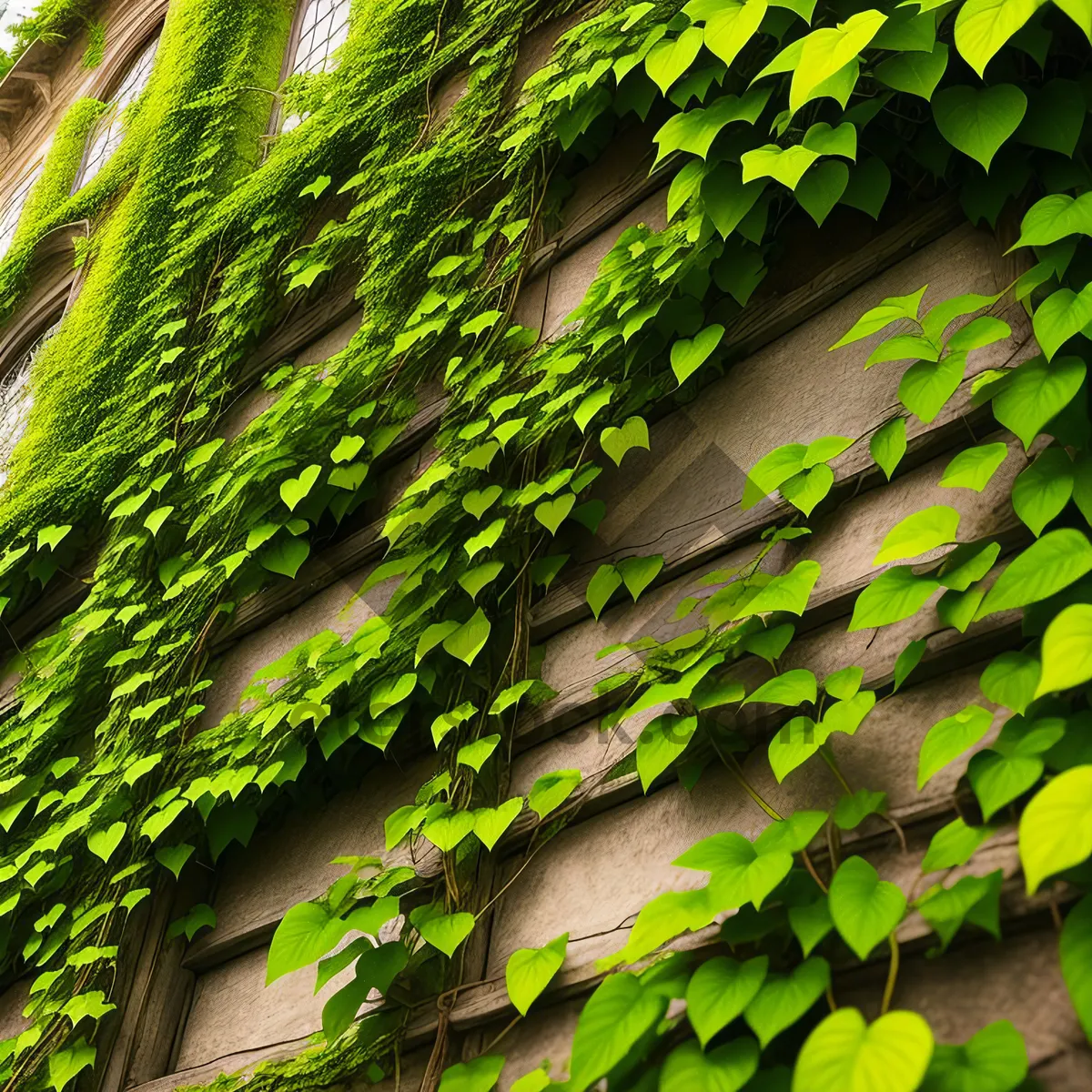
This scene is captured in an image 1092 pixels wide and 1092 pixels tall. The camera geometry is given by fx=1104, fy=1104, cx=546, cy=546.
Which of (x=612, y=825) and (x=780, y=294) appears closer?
(x=612, y=825)

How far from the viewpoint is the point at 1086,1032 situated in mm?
948

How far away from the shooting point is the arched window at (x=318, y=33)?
4.71 m

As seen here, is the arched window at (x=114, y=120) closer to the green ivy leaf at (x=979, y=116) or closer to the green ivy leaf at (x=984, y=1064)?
the green ivy leaf at (x=979, y=116)

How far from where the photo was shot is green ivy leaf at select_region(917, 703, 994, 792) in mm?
1174

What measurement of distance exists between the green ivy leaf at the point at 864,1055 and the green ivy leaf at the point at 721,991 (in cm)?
17

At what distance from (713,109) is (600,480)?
67cm

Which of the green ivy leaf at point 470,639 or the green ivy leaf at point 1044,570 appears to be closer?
the green ivy leaf at point 1044,570

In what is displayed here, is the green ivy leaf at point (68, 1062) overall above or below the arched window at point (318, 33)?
below

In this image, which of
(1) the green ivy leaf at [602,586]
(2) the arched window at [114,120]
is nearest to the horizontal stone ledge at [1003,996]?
(1) the green ivy leaf at [602,586]

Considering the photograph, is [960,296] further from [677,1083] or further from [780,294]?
[677,1083]

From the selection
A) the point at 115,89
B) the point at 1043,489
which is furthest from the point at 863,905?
the point at 115,89

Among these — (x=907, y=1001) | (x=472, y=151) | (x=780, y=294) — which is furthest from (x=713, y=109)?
(x=907, y=1001)

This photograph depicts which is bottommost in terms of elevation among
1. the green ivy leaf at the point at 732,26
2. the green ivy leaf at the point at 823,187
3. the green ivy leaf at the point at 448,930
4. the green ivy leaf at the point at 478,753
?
the green ivy leaf at the point at 448,930

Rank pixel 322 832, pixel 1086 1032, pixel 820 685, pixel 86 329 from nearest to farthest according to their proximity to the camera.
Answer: pixel 1086 1032 < pixel 820 685 < pixel 322 832 < pixel 86 329
